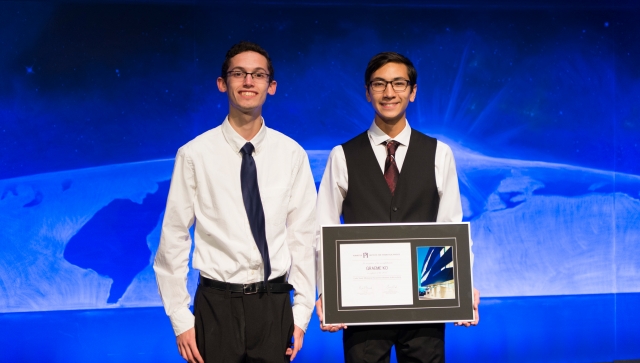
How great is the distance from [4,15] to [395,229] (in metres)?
3.92

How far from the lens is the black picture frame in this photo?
2244 millimetres

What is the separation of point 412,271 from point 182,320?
30.9 inches

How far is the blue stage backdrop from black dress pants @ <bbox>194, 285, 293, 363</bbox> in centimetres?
257

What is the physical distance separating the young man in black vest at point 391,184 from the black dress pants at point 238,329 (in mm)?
248

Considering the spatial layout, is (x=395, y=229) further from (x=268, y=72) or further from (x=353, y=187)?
(x=268, y=72)

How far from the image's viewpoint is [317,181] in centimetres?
527

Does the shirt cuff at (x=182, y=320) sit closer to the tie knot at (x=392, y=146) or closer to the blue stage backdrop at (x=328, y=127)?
the tie knot at (x=392, y=146)

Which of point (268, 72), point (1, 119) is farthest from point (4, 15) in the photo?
point (268, 72)

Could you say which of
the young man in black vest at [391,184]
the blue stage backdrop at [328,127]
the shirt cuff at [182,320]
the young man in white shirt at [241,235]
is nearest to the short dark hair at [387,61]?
the young man in black vest at [391,184]

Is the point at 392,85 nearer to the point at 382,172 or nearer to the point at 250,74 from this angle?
the point at 382,172

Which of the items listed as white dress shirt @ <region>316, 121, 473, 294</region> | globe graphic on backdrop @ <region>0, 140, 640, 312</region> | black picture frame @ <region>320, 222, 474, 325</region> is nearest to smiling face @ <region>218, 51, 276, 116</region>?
white dress shirt @ <region>316, 121, 473, 294</region>

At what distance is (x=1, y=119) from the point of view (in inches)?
193

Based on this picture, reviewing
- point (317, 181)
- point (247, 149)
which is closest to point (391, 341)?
point (247, 149)

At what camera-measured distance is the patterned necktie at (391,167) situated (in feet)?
8.04
